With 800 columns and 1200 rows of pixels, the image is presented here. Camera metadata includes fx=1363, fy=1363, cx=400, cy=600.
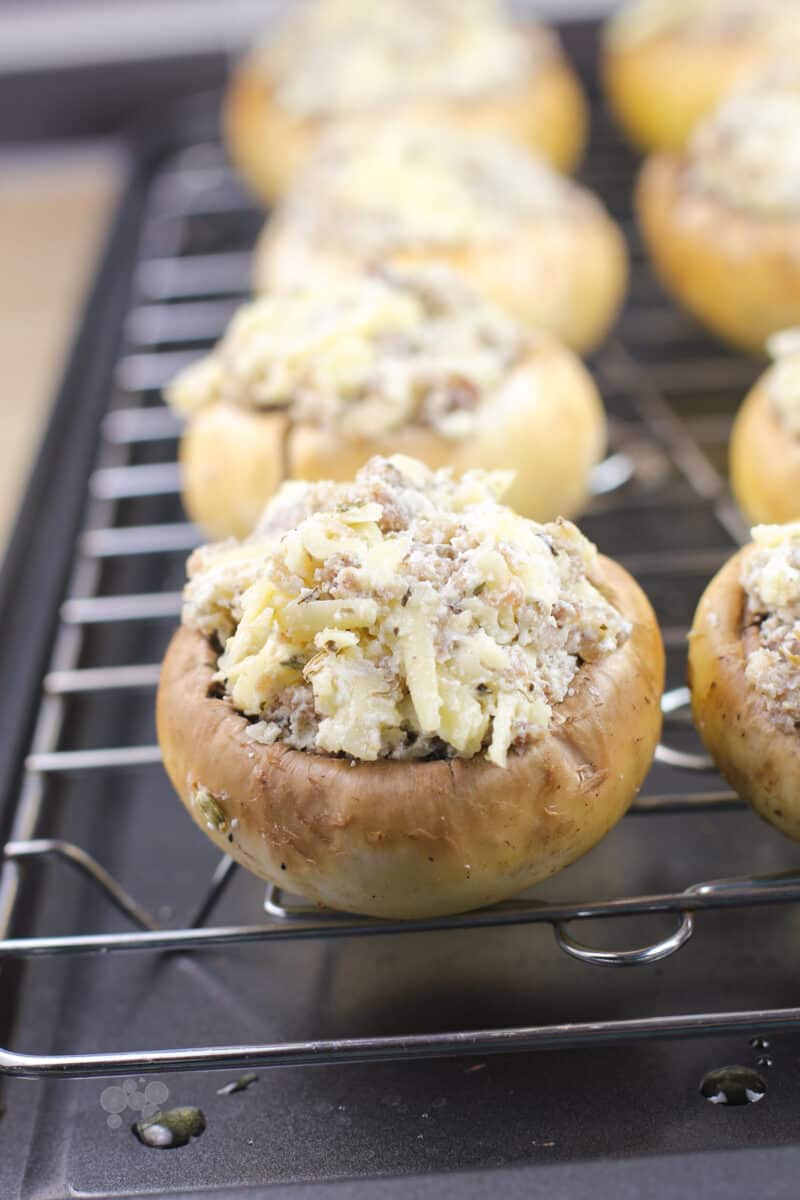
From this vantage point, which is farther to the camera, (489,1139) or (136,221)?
(136,221)

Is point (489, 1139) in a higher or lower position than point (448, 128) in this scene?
lower

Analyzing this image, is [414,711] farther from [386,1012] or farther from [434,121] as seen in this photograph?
[434,121]

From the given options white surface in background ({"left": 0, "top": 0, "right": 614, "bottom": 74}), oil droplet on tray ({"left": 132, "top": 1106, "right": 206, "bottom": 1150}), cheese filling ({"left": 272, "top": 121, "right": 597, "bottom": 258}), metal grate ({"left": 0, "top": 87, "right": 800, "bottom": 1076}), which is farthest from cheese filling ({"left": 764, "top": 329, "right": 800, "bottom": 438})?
white surface in background ({"left": 0, "top": 0, "right": 614, "bottom": 74})

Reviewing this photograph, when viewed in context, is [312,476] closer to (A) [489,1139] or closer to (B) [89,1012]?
(B) [89,1012]

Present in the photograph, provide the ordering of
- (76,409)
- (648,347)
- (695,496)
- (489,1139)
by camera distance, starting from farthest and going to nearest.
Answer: (648,347)
(76,409)
(695,496)
(489,1139)

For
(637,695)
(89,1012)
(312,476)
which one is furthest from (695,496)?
(89,1012)

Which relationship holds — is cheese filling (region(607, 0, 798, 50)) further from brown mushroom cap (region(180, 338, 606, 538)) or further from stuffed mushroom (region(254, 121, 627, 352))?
brown mushroom cap (region(180, 338, 606, 538))

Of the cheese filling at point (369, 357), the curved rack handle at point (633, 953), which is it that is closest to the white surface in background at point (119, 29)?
the cheese filling at point (369, 357)

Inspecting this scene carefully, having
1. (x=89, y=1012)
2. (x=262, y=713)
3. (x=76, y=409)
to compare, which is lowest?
(x=89, y=1012)
